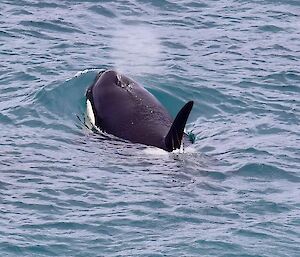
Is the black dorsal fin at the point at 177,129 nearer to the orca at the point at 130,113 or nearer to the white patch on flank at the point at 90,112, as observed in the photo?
the orca at the point at 130,113

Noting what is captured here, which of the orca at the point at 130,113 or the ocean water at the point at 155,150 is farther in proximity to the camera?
the orca at the point at 130,113

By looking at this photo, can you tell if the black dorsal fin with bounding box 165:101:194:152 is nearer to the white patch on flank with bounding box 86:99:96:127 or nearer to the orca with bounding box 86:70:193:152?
the orca with bounding box 86:70:193:152

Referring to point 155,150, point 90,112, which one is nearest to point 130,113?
point 90,112

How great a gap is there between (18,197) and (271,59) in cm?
899

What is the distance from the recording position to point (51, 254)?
12250mm

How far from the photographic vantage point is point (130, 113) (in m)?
17.2

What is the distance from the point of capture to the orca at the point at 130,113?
1625 centimetres

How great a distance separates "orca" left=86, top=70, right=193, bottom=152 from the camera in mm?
16250

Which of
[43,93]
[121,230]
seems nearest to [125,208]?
[121,230]

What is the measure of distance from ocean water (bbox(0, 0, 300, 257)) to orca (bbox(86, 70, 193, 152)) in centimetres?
23

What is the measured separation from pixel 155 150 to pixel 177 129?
2.21ft

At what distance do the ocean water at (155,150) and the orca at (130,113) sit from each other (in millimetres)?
231

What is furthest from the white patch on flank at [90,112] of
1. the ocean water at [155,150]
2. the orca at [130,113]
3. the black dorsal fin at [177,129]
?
the black dorsal fin at [177,129]

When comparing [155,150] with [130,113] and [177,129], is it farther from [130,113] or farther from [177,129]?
[130,113]
